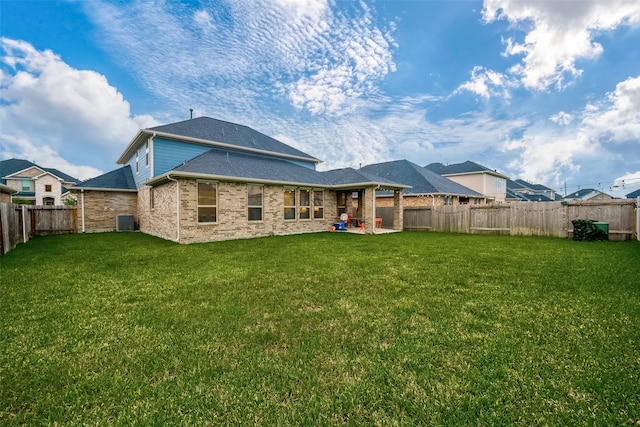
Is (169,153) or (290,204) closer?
(290,204)

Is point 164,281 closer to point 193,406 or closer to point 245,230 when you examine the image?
point 193,406

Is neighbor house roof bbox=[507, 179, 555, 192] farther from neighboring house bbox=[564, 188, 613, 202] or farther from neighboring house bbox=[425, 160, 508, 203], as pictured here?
neighboring house bbox=[425, 160, 508, 203]

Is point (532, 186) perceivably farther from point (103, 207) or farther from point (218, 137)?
point (103, 207)

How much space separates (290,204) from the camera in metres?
15.2

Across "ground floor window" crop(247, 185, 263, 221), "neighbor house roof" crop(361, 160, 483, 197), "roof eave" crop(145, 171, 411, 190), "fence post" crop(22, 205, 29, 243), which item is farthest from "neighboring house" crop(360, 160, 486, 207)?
"fence post" crop(22, 205, 29, 243)

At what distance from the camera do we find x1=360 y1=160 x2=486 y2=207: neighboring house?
22903mm

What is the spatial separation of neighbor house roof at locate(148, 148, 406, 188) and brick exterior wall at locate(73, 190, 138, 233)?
6585 millimetres

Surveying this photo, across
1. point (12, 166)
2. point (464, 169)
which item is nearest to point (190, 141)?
point (464, 169)

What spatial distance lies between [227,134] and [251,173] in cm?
639

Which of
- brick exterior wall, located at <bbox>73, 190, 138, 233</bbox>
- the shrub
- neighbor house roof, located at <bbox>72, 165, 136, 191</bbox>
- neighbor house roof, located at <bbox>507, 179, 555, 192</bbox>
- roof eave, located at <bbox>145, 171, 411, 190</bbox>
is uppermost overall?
neighbor house roof, located at <bbox>507, 179, 555, 192</bbox>

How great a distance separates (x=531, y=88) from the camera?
21688 mm

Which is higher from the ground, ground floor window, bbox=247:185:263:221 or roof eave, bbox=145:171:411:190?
roof eave, bbox=145:171:411:190

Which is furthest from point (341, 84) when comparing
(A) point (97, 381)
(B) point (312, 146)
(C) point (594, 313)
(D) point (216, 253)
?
(A) point (97, 381)

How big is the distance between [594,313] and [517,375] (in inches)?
100
